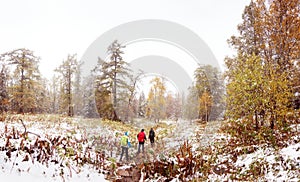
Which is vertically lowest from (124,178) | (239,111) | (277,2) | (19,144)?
(124,178)

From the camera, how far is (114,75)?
3203cm

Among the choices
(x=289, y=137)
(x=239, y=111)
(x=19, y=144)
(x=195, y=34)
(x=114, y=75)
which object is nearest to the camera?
(x=19, y=144)

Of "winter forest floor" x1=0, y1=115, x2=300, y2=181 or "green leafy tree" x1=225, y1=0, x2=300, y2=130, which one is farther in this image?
"green leafy tree" x1=225, y1=0, x2=300, y2=130

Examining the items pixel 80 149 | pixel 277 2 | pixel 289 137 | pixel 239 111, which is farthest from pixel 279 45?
pixel 80 149

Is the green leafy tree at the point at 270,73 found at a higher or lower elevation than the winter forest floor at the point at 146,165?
higher

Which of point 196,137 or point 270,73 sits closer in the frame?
point 270,73

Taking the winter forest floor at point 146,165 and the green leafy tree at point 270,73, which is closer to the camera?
the winter forest floor at point 146,165

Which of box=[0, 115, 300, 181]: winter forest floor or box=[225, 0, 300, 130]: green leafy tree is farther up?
box=[225, 0, 300, 130]: green leafy tree

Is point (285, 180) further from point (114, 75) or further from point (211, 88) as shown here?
point (211, 88)

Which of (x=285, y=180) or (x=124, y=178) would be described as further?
(x=124, y=178)

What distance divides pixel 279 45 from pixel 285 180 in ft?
35.4

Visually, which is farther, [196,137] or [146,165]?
[196,137]

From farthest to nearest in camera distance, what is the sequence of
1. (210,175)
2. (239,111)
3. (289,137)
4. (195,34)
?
(195,34)
(239,111)
(289,137)
(210,175)

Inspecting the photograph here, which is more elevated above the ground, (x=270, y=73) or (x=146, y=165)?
(x=270, y=73)
